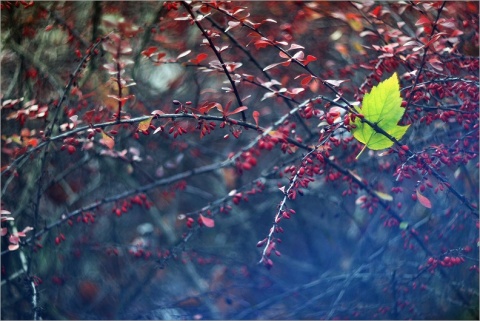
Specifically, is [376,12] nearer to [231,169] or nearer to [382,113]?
[382,113]

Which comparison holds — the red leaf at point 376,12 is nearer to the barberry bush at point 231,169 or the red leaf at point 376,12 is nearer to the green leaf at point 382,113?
the barberry bush at point 231,169

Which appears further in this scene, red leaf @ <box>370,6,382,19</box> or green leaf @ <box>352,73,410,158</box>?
red leaf @ <box>370,6,382,19</box>

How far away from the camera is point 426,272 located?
1.35 metres

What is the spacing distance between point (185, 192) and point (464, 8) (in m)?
0.98

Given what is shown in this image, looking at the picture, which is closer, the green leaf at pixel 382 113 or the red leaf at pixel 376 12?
the green leaf at pixel 382 113

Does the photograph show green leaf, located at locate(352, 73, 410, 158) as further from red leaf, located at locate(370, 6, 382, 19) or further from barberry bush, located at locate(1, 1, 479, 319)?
red leaf, located at locate(370, 6, 382, 19)

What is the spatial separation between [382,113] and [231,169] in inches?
35.1

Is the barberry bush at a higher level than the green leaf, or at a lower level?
lower

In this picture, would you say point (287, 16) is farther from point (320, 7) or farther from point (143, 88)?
point (143, 88)

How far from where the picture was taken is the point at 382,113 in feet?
3.29

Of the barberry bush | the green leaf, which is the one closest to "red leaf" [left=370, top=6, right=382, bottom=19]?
the barberry bush

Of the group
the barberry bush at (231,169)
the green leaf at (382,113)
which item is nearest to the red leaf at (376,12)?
the barberry bush at (231,169)

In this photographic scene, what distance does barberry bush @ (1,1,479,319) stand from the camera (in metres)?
1.26

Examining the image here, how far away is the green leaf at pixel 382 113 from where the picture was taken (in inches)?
38.7
